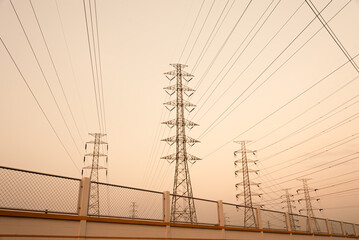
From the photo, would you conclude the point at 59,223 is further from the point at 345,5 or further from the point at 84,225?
the point at 345,5

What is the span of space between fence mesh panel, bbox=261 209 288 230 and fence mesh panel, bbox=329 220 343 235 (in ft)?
27.6

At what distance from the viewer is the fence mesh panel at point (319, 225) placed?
22.0 meters

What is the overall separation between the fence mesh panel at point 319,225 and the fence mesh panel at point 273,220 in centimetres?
623

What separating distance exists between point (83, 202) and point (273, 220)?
13.0 metres

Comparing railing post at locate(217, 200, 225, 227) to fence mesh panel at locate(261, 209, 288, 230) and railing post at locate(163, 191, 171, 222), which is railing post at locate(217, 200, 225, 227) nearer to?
railing post at locate(163, 191, 171, 222)

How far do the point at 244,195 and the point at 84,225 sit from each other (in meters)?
35.2

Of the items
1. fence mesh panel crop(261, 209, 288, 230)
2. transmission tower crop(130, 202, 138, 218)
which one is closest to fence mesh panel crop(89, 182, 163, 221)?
transmission tower crop(130, 202, 138, 218)

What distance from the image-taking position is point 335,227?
77.9ft

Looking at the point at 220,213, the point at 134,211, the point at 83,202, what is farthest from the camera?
the point at 220,213

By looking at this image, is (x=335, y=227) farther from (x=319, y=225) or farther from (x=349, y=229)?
(x=349, y=229)

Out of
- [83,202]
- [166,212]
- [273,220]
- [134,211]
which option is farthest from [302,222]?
[83,202]

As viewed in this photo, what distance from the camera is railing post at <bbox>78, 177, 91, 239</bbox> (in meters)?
8.60

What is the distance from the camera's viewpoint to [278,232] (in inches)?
661

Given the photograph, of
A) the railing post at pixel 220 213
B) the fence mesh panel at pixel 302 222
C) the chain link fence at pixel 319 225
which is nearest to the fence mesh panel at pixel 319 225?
the chain link fence at pixel 319 225
